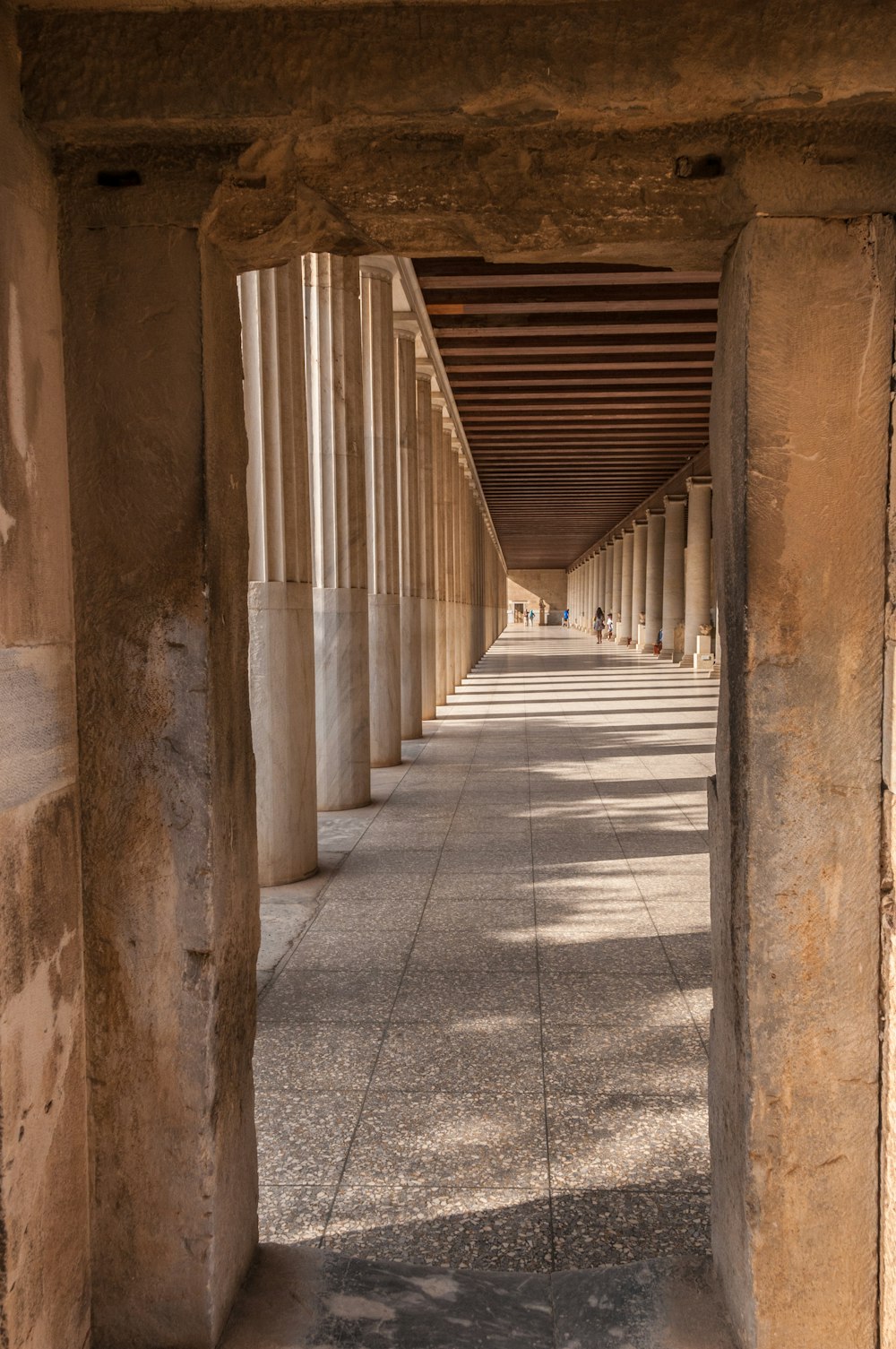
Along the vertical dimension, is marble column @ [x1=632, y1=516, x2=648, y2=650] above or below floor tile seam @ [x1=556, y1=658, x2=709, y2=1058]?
above

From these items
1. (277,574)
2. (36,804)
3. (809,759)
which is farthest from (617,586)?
(36,804)

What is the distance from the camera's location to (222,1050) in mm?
2930

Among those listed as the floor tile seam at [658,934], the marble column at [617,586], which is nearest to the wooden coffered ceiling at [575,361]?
the floor tile seam at [658,934]

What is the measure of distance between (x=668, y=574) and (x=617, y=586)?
62.0ft

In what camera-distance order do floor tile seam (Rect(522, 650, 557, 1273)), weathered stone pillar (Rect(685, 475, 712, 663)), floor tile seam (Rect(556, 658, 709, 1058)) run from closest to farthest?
floor tile seam (Rect(522, 650, 557, 1273))
floor tile seam (Rect(556, 658, 709, 1058))
weathered stone pillar (Rect(685, 475, 712, 663))

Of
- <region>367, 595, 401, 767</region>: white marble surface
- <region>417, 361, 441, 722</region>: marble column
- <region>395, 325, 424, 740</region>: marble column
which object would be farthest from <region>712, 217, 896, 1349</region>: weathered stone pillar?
<region>417, 361, 441, 722</region>: marble column

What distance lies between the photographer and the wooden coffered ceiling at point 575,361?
1245 cm

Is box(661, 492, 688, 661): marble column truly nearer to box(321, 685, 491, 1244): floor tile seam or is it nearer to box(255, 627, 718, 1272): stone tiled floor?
box(255, 627, 718, 1272): stone tiled floor

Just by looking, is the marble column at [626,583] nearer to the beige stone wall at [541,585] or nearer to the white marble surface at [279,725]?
the white marble surface at [279,725]

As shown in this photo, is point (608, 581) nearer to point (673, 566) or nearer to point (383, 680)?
point (673, 566)

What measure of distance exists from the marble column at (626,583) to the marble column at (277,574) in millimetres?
42363

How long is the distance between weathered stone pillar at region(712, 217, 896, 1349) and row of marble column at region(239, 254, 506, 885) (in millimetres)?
4886

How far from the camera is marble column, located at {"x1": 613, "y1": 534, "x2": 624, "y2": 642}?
5372cm

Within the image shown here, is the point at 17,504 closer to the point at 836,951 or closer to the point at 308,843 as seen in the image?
the point at 836,951
